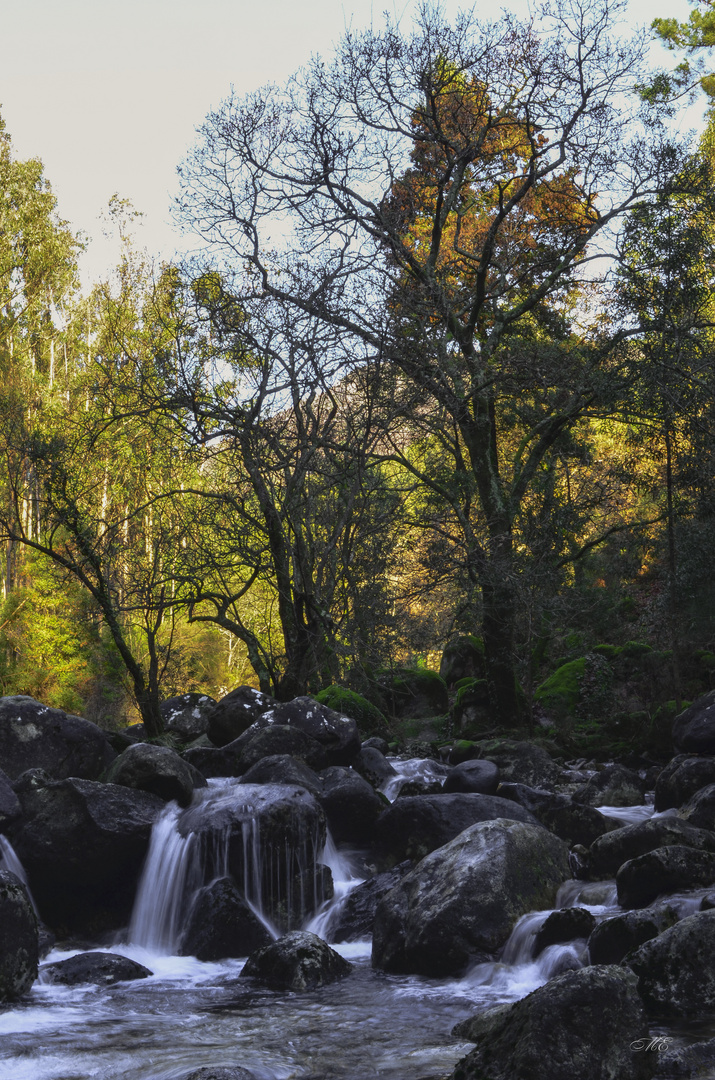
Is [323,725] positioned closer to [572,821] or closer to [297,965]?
[572,821]

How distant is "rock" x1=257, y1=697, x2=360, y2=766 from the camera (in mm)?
11703

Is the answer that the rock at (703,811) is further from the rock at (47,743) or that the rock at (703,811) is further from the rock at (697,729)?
the rock at (47,743)

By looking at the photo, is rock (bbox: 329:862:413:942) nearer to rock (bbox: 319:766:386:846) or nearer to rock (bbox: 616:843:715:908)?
rock (bbox: 319:766:386:846)

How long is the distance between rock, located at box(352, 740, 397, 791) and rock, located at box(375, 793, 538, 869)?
274 cm

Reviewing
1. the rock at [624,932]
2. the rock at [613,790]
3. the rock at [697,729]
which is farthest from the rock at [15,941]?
the rock at [697,729]

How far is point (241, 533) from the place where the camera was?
14031 millimetres

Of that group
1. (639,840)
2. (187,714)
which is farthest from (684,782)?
(187,714)

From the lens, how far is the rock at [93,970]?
21.9 ft

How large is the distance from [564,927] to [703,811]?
110 inches

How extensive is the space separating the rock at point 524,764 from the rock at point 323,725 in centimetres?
222

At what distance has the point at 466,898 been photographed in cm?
663

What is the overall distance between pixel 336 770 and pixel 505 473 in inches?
425

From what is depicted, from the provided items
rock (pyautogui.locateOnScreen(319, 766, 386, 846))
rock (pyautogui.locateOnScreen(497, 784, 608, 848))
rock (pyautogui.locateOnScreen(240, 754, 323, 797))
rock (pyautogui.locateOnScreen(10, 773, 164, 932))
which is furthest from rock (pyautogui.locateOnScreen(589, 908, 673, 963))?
rock (pyautogui.locateOnScreen(10, 773, 164, 932))

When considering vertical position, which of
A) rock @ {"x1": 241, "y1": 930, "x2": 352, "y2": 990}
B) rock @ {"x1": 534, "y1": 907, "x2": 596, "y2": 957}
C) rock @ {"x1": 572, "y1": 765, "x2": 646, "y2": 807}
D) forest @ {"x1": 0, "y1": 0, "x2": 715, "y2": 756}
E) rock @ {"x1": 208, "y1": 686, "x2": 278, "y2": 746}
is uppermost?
forest @ {"x1": 0, "y1": 0, "x2": 715, "y2": 756}
